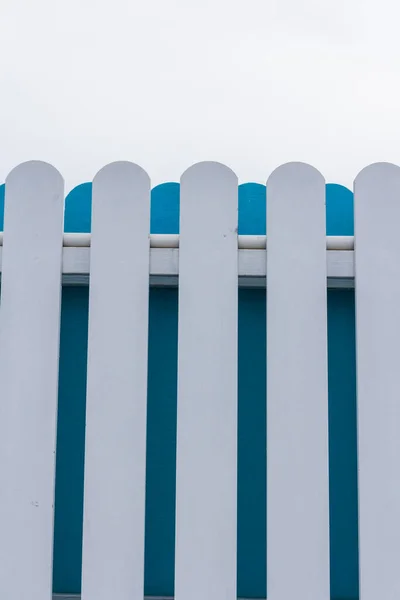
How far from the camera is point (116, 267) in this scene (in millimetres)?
1976

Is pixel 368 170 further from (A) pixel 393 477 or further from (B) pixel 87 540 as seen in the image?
(B) pixel 87 540

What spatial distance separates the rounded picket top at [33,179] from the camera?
2.02 metres

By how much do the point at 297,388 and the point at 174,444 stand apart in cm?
42

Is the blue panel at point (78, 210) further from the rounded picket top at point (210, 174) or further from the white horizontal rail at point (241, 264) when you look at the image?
the rounded picket top at point (210, 174)

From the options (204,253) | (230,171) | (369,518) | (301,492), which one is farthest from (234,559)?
(230,171)

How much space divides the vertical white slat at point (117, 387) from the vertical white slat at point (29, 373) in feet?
0.34

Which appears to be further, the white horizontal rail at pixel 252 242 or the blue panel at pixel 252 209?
the blue panel at pixel 252 209

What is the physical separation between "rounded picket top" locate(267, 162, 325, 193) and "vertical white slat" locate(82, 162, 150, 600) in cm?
35

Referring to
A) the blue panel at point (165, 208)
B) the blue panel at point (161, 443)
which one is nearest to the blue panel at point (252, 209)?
the blue panel at point (165, 208)

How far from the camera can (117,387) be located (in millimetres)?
1936

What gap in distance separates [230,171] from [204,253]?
232mm

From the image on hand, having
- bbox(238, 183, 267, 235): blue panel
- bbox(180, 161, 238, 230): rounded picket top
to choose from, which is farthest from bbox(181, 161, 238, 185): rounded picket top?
bbox(238, 183, 267, 235): blue panel

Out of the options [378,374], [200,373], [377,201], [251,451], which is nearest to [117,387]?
[200,373]

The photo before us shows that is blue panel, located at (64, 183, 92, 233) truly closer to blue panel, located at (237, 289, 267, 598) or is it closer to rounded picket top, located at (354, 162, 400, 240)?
blue panel, located at (237, 289, 267, 598)
